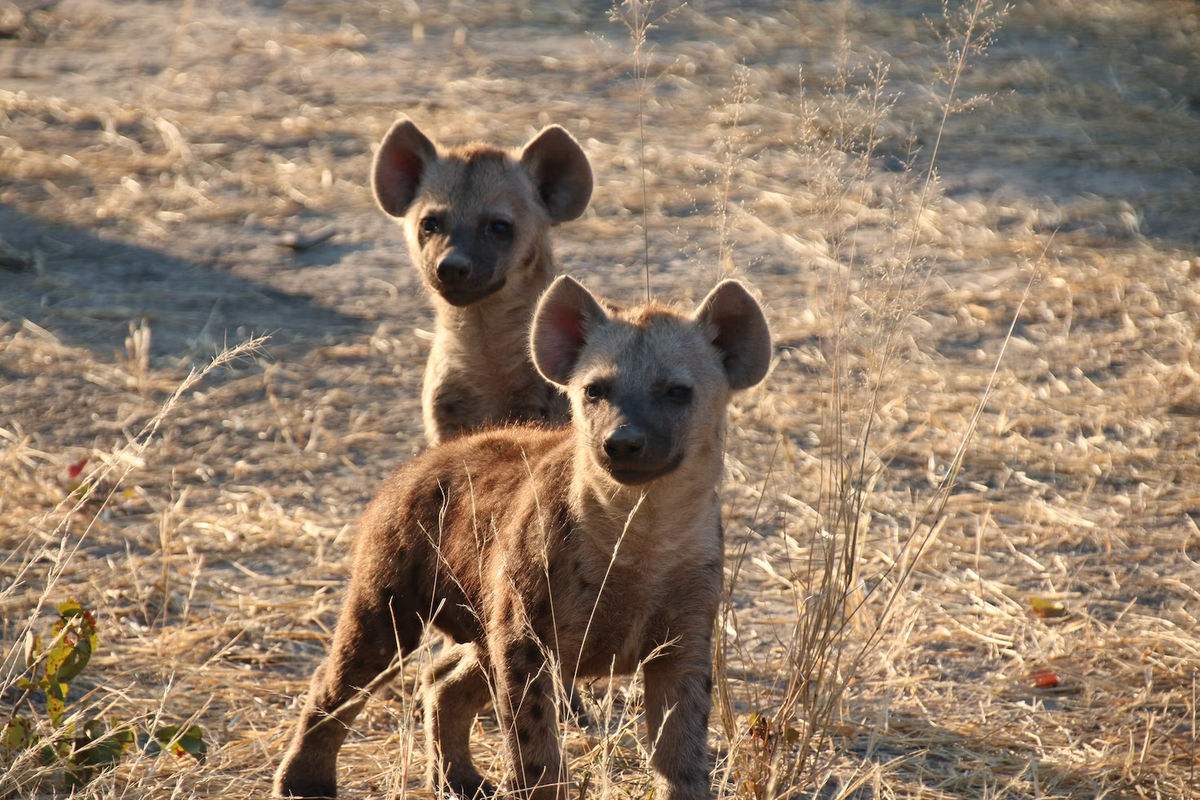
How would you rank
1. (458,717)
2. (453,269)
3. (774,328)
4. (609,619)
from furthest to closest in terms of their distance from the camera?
(774,328), (453,269), (458,717), (609,619)

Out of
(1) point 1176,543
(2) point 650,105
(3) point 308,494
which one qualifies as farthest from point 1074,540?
(2) point 650,105

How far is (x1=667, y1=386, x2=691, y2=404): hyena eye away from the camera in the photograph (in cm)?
340

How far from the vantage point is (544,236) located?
16.6 feet

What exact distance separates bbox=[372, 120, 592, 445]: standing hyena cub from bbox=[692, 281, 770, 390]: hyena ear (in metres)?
1.14

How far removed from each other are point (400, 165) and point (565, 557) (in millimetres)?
2382

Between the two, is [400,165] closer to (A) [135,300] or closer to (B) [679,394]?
(B) [679,394]

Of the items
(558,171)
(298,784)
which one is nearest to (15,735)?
(298,784)

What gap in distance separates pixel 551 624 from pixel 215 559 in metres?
2.24

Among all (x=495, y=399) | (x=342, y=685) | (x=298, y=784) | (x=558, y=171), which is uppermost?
(x=558, y=171)

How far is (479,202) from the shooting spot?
4938mm

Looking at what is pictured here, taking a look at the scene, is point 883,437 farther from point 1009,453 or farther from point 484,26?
point 484,26

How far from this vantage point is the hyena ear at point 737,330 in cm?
349

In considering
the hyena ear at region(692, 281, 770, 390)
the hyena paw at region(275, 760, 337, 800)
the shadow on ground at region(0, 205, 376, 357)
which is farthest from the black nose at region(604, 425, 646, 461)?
the shadow on ground at region(0, 205, 376, 357)

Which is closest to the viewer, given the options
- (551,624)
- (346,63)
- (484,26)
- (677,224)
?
(551,624)
